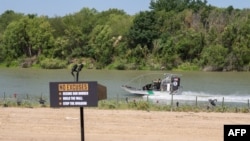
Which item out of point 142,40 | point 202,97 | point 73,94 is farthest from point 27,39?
point 73,94

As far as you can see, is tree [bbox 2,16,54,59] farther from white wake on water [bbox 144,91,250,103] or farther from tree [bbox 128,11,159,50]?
white wake on water [bbox 144,91,250,103]

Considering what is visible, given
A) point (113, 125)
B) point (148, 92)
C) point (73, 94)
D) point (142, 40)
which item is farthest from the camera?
point (142, 40)

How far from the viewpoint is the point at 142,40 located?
10156cm

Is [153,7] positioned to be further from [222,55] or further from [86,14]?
[222,55]

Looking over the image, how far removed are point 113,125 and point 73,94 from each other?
8.77 meters

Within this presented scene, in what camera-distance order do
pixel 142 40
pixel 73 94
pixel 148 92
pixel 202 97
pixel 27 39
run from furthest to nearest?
1. pixel 27 39
2. pixel 142 40
3. pixel 148 92
4. pixel 202 97
5. pixel 73 94

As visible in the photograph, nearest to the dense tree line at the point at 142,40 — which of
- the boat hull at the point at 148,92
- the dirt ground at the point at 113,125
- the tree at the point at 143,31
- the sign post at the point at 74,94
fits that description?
the tree at the point at 143,31

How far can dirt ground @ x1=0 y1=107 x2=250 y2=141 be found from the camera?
17.8m

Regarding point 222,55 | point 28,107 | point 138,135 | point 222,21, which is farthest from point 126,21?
point 138,135

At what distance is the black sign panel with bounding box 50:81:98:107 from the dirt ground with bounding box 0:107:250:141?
17.0 feet

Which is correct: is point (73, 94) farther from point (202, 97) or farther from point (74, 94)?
point (202, 97)

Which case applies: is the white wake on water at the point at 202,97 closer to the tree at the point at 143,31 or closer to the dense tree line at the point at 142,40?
the dense tree line at the point at 142,40

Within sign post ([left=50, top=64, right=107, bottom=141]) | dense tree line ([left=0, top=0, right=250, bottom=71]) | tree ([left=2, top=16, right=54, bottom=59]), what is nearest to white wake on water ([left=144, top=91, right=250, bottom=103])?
sign post ([left=50, top=64, right=107, bottom=141])

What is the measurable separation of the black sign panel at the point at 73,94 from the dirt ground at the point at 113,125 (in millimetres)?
5183
